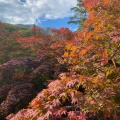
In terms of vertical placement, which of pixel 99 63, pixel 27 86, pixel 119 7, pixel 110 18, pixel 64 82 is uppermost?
pixel 119 7

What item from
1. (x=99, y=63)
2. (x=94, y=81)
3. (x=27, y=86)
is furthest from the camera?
A: (x=27, y=86)

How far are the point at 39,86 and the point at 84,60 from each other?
2623mm

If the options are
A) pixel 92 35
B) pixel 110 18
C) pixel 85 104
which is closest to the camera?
pixel 85 104

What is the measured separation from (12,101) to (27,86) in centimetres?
62

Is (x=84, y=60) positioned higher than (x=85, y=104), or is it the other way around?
(x=84, y=60)

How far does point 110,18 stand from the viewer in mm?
5203

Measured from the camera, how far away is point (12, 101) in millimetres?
5359

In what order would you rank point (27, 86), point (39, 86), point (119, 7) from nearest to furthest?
point (27, 86) < point (119, 7) < point (39, 86)

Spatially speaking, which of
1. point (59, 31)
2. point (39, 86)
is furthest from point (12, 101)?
point (59, 31)

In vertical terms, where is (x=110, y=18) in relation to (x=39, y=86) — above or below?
above

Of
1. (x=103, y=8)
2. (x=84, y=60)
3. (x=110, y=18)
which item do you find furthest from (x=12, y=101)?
(x=103, y=8)

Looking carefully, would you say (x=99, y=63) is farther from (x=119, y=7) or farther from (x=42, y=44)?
(x=42, y=44)

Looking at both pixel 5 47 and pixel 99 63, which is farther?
pixel 5 47

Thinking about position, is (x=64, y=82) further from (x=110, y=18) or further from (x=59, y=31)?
(x=59, y=31)
